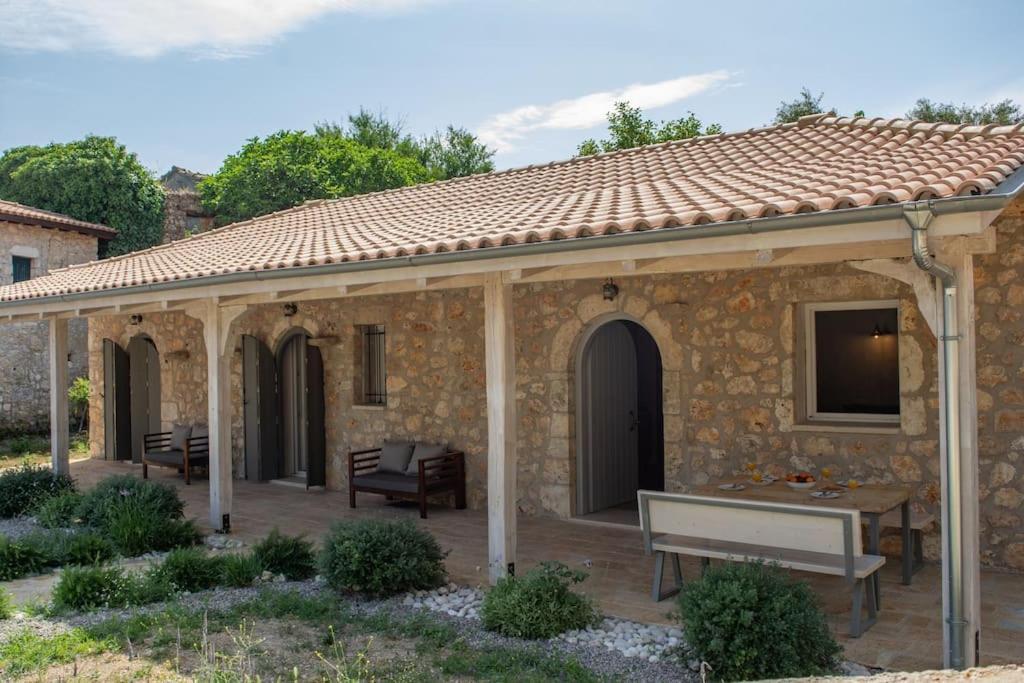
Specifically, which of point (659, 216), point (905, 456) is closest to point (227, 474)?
point (659, 216)

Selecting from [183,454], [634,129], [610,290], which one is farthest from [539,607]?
[634,129]

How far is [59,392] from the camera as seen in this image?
10938 mm

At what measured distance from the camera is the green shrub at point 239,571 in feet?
21.3

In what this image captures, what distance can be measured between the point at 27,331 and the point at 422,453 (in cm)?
1389

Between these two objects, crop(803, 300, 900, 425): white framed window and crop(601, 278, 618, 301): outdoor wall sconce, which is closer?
crop(803, 300, 900, 425): white framed window

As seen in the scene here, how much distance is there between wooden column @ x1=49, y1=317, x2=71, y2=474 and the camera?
10.9 metres

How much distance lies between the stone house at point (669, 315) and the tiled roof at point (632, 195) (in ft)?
0.14

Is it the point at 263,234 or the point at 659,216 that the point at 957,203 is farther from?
the point at 263,234

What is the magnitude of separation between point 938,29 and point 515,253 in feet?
71.4

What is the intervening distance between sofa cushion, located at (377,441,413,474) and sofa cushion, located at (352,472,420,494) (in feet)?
0.38

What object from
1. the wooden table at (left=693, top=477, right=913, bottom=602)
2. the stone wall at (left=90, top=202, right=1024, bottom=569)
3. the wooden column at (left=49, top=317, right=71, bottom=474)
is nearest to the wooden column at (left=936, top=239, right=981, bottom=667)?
the wooden table at (left=693, top=477, right=913, bottom=602)

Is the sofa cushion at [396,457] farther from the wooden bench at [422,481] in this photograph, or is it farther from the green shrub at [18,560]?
the green shrub at [18,560]

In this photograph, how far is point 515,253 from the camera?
17.9ft

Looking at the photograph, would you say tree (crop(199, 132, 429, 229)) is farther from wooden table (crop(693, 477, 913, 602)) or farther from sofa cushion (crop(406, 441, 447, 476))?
wooden table (crop(693, 477, 913, 602))
